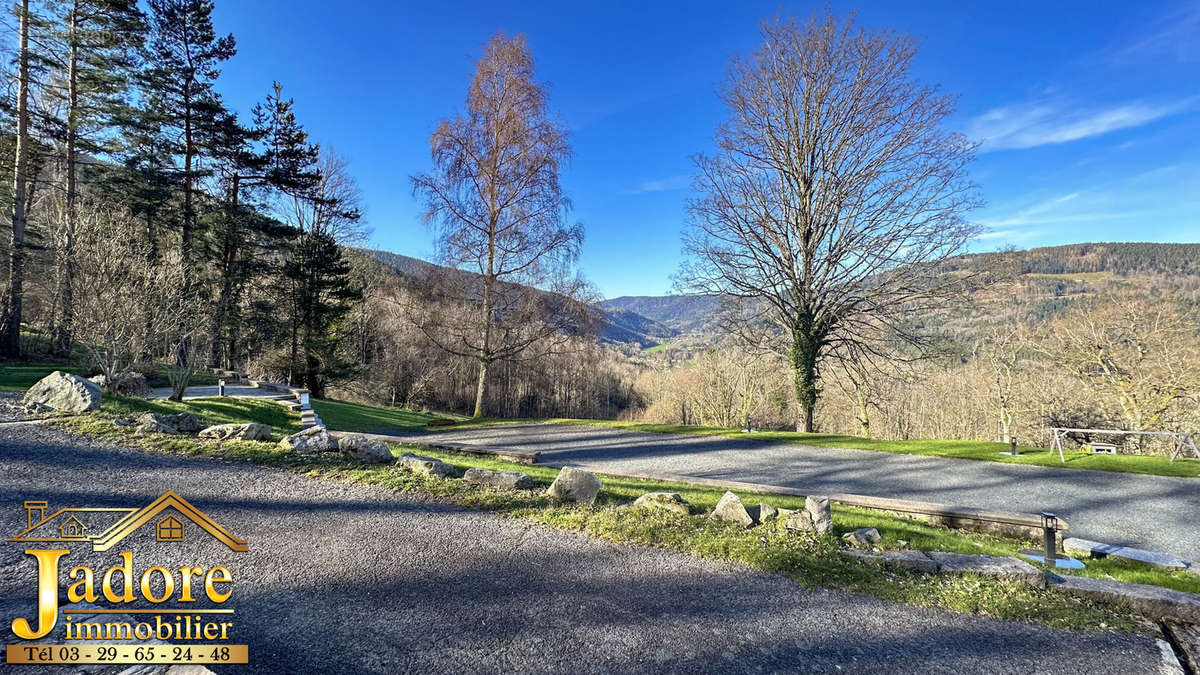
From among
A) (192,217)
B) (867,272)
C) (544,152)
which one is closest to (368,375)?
(192,217)

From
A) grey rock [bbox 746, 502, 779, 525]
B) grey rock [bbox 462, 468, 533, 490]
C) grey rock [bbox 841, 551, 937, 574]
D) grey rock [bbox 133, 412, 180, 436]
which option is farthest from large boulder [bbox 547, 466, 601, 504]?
grey rock [bbox 133, 412, 180, 436]

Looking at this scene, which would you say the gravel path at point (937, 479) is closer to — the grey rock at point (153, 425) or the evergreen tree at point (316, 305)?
the grey rock at point (153, 425)

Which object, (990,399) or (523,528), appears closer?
(523,528)

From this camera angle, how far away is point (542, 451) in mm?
8906

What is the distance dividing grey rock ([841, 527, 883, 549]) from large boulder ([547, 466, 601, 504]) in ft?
7.98

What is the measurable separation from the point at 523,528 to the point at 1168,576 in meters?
5.38

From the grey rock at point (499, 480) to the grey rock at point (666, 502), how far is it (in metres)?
1.35

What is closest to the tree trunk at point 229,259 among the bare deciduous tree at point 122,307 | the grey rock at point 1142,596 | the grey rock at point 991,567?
the bare deciduous tree at point 122,307

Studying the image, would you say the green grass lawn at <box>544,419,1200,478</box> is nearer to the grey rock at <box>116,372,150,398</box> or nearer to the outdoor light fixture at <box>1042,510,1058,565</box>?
the outdoor light fixture at <box>1042,510,1058,565</box>

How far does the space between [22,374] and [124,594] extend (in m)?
13.8

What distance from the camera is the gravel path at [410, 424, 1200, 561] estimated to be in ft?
16.5

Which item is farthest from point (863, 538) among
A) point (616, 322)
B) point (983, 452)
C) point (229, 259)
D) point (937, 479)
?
point (616, 322)

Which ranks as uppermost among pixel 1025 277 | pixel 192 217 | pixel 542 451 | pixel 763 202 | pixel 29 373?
pixel 192 217

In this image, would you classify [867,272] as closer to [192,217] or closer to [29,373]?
[29,373]
